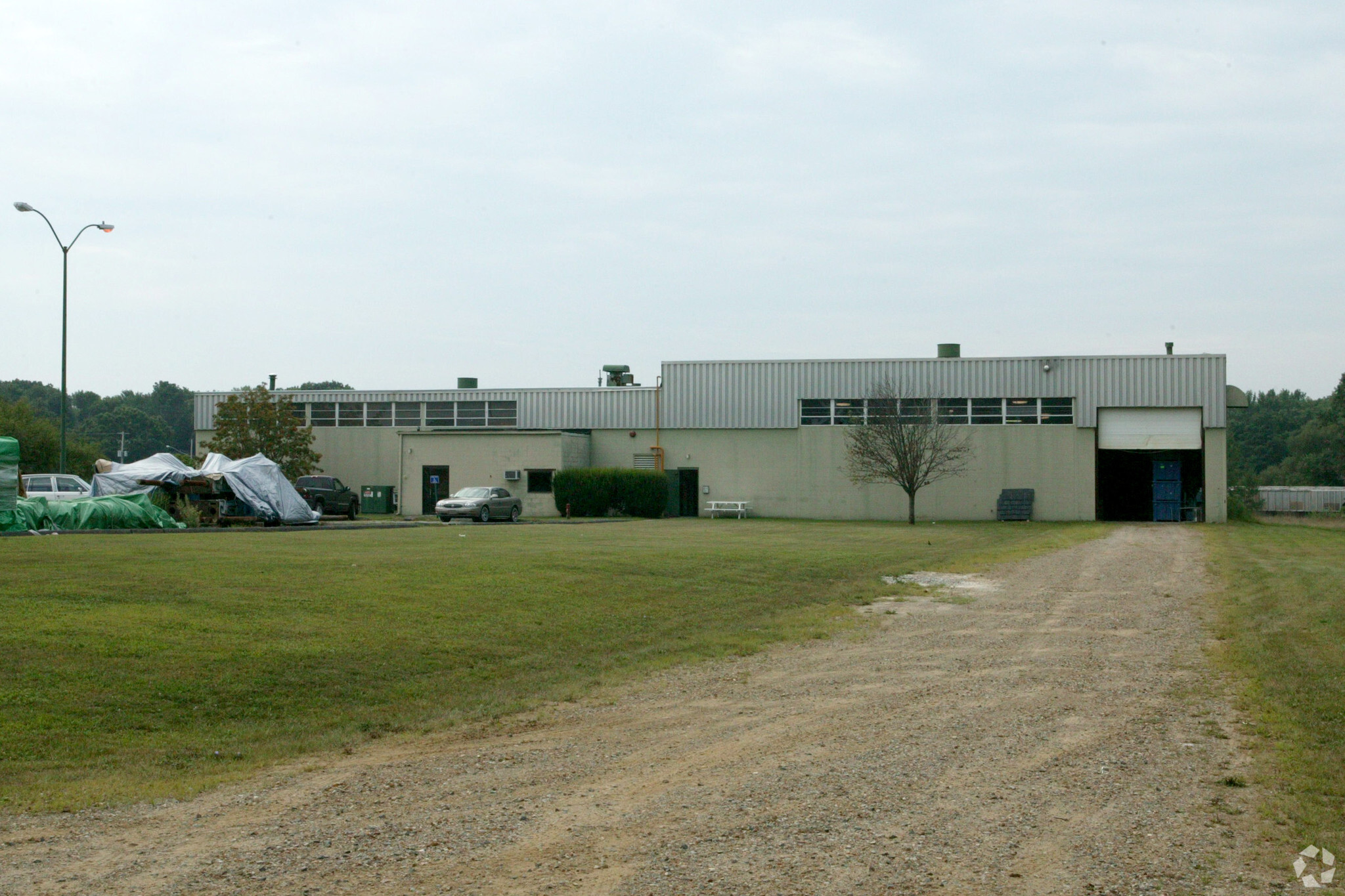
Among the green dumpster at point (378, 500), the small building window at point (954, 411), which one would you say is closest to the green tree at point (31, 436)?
the green dumpster at point (378, 500)

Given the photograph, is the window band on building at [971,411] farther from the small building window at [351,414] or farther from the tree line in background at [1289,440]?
the tree line in background at [1289,440]

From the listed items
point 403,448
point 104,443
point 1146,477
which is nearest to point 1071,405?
point 1146,477

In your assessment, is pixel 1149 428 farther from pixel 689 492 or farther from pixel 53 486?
pixel 53 486

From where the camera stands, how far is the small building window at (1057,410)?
47.5m

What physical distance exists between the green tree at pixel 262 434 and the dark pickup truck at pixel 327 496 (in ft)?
19.5

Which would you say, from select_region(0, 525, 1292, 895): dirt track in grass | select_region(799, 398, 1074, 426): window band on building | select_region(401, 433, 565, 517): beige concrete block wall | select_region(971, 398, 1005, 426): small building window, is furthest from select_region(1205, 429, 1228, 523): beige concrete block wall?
select_region(0, 525, 1292, 895): dirt track in grass

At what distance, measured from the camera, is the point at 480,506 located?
41500mm

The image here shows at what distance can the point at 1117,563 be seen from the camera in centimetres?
2491

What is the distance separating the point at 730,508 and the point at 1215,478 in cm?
1995

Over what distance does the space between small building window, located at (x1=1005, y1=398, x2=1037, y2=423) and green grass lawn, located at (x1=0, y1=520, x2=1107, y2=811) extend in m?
25.7

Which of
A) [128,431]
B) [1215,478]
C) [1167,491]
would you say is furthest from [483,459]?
[128,431]

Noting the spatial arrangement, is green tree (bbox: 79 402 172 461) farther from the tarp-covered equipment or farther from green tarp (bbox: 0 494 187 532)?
green tarp (bbox: 0 494 187 532)

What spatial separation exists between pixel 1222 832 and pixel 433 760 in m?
5.15

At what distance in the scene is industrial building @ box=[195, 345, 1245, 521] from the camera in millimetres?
46969
